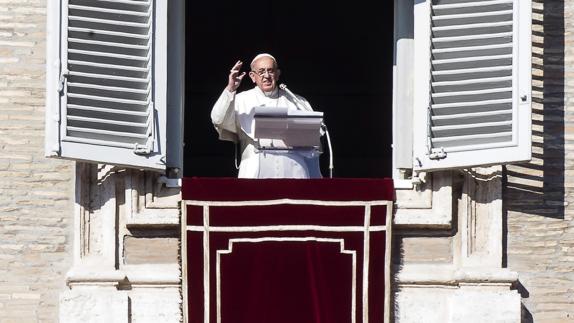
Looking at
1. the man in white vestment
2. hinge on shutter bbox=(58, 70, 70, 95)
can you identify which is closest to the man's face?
the man in white vestment

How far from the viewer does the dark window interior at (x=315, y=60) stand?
17828 millimetres

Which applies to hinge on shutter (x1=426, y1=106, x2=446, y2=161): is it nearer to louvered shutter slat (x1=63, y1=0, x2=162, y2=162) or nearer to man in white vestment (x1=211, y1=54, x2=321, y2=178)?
man in white vestment (x1=211, y1=54, x2=321, y2=178)

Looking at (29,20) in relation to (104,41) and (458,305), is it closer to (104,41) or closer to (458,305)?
(104,41)

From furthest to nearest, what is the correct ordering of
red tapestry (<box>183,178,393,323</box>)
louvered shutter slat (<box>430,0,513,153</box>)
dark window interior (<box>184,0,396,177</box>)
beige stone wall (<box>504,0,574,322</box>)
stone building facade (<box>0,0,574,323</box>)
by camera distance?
1. dark window interior (<box>184,0,396,177</box>)
2. beige stone wall (<box>504,0,574,322</box>)
3. louvered shutter slat (<box>430,0,513,153</box>)
4. stone building facade (<box>0,0,574,323</box>)
5. red tapestry (<box>183,178,393,323</box>)

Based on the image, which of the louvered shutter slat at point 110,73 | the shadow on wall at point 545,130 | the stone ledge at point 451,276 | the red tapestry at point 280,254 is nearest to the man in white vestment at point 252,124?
the red tapestry at point 280,254

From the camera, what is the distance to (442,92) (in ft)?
47.1

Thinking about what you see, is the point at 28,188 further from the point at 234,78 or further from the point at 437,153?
the point at 437,153

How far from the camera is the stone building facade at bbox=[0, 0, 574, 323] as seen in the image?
14.1 m

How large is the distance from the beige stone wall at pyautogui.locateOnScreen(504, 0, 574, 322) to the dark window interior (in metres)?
3.05

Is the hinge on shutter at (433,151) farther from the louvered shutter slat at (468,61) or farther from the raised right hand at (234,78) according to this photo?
the raised right hand at (234,78)

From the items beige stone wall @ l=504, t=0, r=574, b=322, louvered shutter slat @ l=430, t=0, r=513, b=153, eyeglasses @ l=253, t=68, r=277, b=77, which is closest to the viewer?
louvered shutter slat @ l=430, t=0, r=513, b=153

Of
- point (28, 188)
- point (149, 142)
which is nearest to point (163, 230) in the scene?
point (149, 142)

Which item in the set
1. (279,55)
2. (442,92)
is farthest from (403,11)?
(279,55)

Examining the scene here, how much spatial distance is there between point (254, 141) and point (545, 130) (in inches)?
59.8
